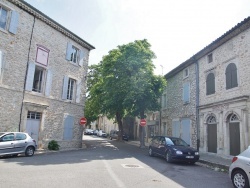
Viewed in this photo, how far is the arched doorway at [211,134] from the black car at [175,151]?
3.67 meters

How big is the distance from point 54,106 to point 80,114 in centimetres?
322

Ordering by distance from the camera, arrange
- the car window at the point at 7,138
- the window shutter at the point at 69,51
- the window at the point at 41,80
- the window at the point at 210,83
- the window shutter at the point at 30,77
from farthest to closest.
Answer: the window shutter at the point at 69,51 → the window at the point at 210,83 → the window at the point at 41,80 → the window shutter at the point at 30,77 → the car window at the point at 7,138

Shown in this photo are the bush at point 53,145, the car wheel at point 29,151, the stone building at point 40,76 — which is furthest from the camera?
the bush at point 53,145

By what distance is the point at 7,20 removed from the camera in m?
14.1

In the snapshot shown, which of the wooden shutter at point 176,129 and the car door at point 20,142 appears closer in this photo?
the car door at point 20,142

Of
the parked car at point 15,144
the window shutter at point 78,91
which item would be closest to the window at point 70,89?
the window shutter at point 78,91

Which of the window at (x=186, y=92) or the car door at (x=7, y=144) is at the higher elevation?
the window at (x=186, y=92)

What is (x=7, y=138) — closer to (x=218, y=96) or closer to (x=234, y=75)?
(x=218, y=96)

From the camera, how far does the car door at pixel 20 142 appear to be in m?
11.8

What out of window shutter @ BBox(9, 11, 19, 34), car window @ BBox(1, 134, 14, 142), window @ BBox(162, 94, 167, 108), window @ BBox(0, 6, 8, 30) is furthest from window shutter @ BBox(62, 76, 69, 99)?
window @ BBox(162, 94, 167, 108)

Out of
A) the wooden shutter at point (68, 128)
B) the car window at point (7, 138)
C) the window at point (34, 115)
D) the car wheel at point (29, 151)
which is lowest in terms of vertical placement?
the car wheel at point (29, 151)

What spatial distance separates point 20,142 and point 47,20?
30.0 ft

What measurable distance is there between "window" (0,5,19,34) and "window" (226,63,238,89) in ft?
46.0

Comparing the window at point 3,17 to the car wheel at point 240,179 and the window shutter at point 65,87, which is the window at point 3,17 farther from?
the car wheel at point 240,179
